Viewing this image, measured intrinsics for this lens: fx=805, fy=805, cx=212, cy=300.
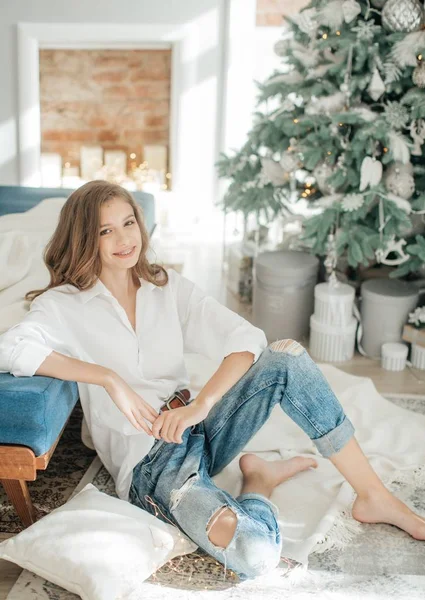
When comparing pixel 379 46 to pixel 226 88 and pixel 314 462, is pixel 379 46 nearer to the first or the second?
pixel 314 462

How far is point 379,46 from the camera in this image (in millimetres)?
3270

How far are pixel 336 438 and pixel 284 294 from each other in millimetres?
1558

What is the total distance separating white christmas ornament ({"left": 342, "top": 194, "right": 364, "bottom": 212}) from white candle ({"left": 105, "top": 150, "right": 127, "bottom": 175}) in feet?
10.5

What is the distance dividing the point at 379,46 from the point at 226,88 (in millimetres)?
2288

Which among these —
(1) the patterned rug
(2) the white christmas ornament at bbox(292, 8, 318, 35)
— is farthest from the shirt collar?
(2) the white christmas ornament at bbox(292, 8, 318, 35)

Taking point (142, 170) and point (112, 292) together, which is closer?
point (112, 292)

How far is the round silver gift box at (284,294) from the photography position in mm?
3537

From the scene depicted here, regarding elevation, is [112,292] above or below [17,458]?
above

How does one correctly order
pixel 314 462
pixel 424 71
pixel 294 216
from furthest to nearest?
pixel 294 216 → pixel 424 71 → pixel 314 462

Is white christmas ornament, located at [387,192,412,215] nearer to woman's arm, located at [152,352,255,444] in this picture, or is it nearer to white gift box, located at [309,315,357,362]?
white gift box, located at [309,315,357,362]

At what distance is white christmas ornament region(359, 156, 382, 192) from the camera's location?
317cm

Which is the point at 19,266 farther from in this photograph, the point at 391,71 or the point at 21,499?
the point at 391,71

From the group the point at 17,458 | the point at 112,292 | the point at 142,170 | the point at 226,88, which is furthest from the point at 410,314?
the point at 142,170

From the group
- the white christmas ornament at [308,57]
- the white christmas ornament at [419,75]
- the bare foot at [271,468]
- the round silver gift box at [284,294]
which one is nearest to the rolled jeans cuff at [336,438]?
the bare foot at [271,468]
